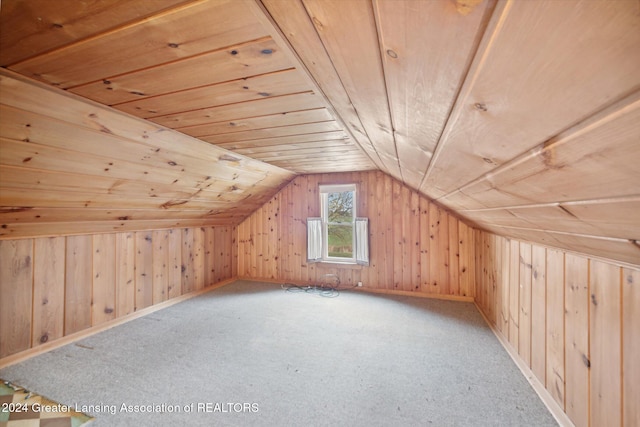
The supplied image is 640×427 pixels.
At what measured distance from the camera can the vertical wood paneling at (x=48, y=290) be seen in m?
2.23

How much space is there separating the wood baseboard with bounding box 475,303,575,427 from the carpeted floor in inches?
1.5

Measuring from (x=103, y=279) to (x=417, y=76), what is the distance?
339cm

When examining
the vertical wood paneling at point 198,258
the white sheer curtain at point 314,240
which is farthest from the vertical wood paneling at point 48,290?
the white sheer curtain at point 314,240

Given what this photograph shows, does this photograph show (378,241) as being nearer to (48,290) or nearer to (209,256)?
(209,256)

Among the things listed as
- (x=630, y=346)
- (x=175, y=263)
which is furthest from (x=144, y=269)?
(x=630, y=346)

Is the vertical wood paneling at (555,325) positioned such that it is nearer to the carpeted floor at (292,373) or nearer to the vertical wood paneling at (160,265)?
the carpeted floor at (292,373)

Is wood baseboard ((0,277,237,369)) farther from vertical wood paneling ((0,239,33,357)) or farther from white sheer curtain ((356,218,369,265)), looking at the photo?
white sheer curtain ((356,218,369,265))

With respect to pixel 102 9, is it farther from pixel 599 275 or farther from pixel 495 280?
pixel 495 280

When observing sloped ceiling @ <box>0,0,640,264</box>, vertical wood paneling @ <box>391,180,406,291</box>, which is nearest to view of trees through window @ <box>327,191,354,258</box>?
vertical wood paneling @ <box>391,180,406,291</box>

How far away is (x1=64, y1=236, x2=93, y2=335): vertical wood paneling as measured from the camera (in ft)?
7.97

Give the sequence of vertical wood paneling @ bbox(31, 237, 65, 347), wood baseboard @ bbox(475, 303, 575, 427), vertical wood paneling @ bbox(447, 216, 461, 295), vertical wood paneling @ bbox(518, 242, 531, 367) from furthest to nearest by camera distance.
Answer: vertical wood paneling @ bbox(447, 216, 461, 295), vertical wood paneling @ bbox(31, 237, 65, 347), vertical wood paneling @ bbox(518, 242, 531, 367), wood baseboard @ bbox(475, 303, 575, 427)

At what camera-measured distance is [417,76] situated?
620mm

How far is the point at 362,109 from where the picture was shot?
111 cm

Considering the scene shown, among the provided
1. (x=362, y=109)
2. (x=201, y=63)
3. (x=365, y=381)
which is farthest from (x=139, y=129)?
(x=365, y=381)
